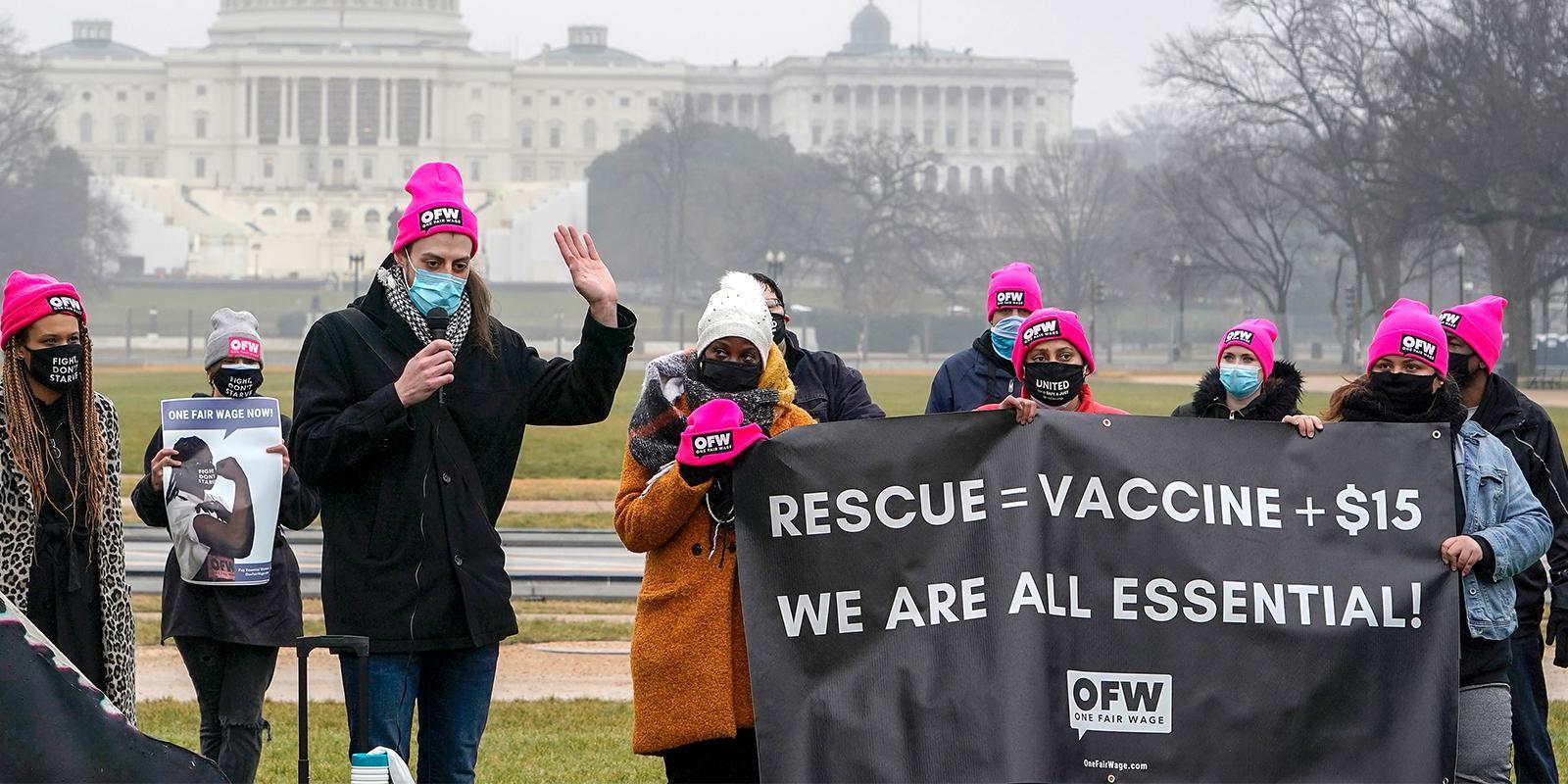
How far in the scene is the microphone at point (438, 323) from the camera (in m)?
5.56

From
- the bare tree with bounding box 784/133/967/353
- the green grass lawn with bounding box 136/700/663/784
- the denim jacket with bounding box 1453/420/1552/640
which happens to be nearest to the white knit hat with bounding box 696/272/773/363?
the denim jacket with bounding box 1453/420/1552/640

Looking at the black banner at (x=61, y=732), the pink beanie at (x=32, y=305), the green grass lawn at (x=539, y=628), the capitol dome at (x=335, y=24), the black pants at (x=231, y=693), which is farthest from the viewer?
the capitol dome at (x=335, y=24)

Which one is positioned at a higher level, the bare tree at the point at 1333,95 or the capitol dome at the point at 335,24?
the capitol dome at the point at 335,24

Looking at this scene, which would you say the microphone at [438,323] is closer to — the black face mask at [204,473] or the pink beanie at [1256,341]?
the black face mask at [204,473]

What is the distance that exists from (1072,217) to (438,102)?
202 feet

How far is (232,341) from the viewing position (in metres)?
6.76

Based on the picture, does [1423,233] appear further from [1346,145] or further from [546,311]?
[546,311]

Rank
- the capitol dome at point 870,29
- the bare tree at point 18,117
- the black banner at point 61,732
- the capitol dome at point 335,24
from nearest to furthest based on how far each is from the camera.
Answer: the black banner at point 61,732
the bare tree at point 18,117
the capitol dome at point 335,24
the capitol dome at point 870,29

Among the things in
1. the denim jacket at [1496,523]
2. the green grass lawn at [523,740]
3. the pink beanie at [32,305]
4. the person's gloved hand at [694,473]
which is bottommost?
the green grass lawn at [523,740]

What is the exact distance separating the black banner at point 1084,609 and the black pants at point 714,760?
0.59ft

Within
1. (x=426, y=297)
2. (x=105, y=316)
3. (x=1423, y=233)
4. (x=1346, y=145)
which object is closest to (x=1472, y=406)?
(x=426, y=297)

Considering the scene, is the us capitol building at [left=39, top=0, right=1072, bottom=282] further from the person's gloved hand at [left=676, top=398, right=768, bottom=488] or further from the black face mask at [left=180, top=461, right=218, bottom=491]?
the person's gloved hand at [left=676, top=398, right=768, bottom=488]

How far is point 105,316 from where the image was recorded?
259 ft

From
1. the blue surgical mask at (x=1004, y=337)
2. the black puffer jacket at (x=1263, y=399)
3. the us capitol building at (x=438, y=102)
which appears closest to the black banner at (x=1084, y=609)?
Result: the black puffer jacket at (x=1263, y=399)
